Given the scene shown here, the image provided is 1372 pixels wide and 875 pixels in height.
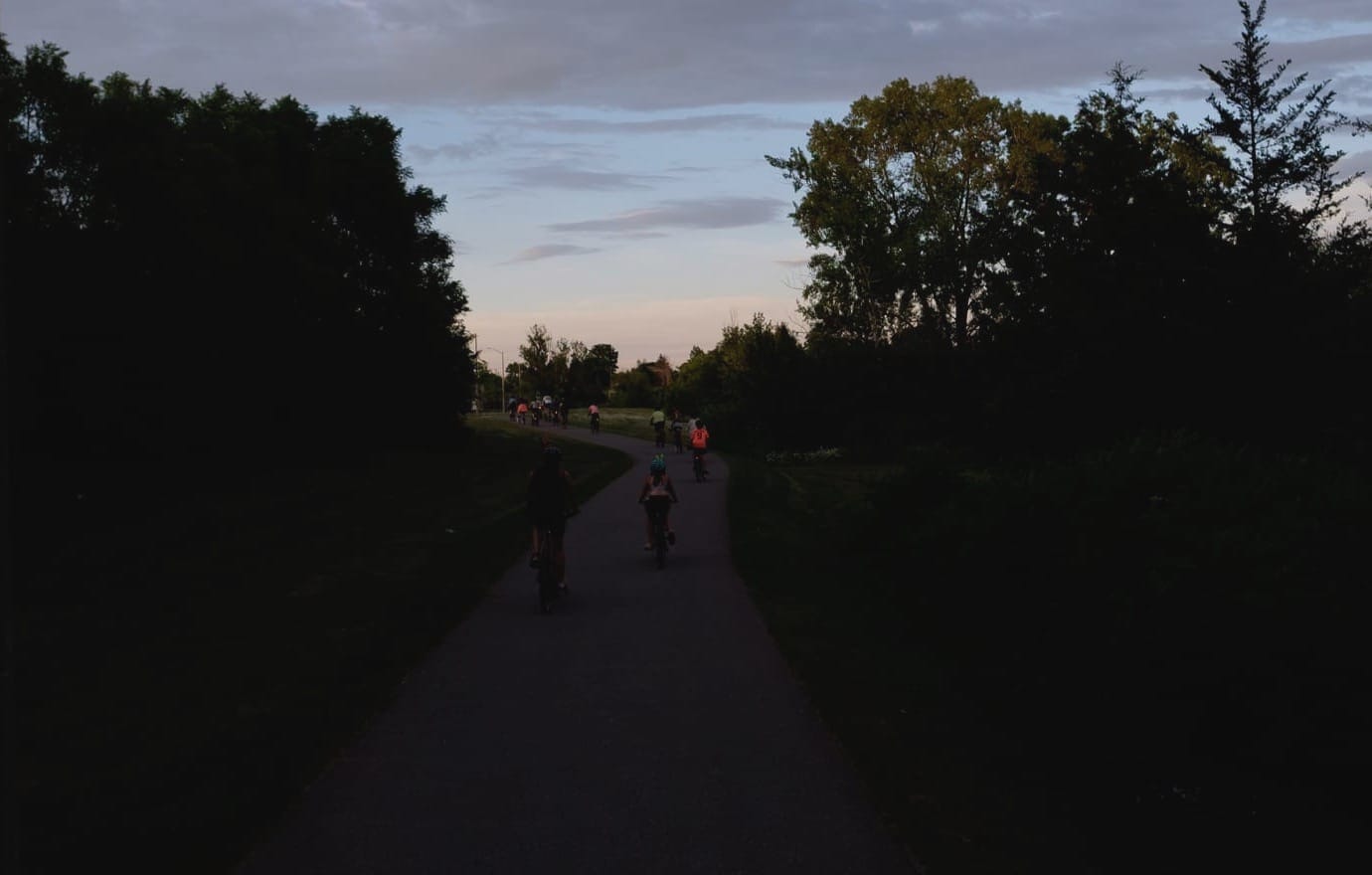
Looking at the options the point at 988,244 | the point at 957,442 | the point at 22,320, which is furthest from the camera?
the point at 988,244

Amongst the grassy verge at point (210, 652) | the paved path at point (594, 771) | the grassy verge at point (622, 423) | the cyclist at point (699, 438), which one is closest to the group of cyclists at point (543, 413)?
the grassy verge at point (622, 423)

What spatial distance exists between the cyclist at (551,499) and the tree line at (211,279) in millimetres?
7801

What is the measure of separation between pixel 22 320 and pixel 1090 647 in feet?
74.6

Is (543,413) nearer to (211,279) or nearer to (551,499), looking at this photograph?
(211,279)

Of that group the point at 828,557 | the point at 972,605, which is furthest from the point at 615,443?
the point at 972,605

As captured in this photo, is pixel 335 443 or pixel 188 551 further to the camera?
pixel 335 443

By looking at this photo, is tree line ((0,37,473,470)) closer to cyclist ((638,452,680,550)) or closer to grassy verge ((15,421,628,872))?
grassy verge ((15,421,628,872))

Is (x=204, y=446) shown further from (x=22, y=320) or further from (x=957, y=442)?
(x=957, y=442)

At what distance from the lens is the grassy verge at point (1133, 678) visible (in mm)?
5293

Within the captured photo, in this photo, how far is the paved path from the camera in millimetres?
5125

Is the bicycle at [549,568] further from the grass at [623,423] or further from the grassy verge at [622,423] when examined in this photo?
the grassy verge at [622,423]

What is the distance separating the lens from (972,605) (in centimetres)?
947

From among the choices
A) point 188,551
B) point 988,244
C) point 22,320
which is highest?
point 988,244

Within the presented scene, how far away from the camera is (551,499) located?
12398 mm
